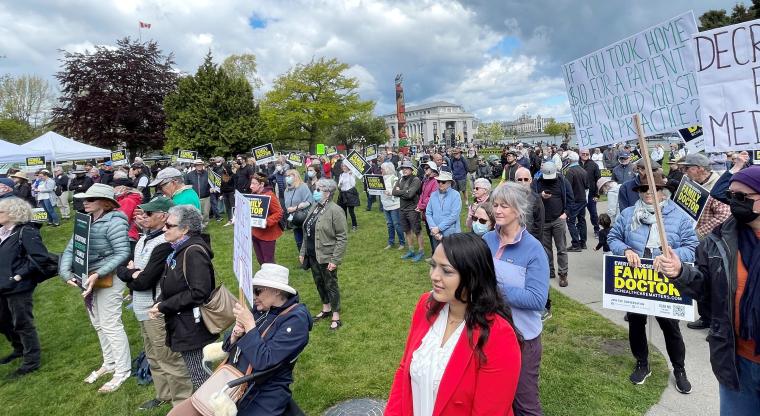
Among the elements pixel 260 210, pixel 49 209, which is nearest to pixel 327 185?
pixel 260 210

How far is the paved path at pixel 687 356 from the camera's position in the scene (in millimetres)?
3768

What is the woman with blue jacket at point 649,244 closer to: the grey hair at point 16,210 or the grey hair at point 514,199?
the grey hair at point 514,199

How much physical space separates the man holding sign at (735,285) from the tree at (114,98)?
3945 centimetres

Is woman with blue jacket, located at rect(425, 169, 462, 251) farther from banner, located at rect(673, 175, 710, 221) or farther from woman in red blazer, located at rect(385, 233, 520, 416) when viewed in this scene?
woman in red blazer, located at rect(385, 233, 520, 416)

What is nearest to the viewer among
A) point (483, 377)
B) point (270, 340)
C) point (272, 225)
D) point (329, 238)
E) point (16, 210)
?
point (483, 377)

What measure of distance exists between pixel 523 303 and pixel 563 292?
444 cm

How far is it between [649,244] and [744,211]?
2.16 metres

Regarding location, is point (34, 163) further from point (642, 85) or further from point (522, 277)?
point (642, 85)

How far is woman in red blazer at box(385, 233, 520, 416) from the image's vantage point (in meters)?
2.01

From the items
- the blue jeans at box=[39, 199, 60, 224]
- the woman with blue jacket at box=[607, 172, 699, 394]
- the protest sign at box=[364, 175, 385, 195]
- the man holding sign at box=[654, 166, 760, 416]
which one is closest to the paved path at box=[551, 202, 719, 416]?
the woman with blue jacket at box=[607, 172, 699, 394]

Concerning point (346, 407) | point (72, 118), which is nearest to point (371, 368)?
point (346, 407)

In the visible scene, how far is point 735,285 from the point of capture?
2.25m

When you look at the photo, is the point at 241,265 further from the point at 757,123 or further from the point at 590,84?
the point at 757,123

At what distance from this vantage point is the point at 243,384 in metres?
2.75
